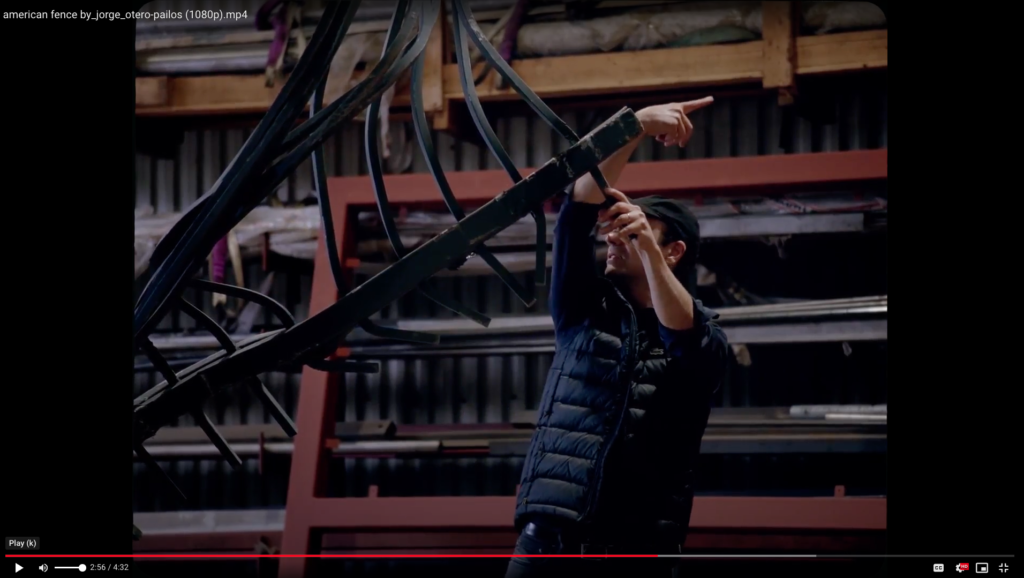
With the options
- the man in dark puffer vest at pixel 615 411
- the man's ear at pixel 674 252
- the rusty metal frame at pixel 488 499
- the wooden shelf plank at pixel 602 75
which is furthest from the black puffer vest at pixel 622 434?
the wooden shelf plank at pixel 602 75

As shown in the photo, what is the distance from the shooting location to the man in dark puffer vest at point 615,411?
220 centimetres

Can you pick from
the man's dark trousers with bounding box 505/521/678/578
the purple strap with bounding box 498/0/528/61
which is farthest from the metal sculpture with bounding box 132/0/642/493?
the purple strap with bounding box 498/0/528/61

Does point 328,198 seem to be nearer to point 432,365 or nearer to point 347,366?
point 347,366

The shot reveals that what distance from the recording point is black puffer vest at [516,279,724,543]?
221cm

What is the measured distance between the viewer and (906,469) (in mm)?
2281

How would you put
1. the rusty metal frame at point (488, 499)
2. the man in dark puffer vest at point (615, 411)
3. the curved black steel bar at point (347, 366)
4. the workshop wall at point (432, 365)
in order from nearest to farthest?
1. the curved black steel bar at point (347, 366)
2. the man in dark puffer vest at point (615, 411)
3. the rusty metal frame at point (488, 499)
4. the workshop wall at point (432, 365)

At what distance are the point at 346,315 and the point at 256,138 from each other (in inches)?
12.8

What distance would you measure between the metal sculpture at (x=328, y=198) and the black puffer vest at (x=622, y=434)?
0.24m

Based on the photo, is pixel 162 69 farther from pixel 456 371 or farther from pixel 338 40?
pixel 338 40

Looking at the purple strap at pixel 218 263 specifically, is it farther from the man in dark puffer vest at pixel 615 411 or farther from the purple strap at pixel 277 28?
the man in dark puffer vest at pixel 615 411

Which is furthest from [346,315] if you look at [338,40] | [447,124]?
[447,124]

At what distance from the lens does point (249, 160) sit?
1979mm

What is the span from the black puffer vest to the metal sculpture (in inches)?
9.5
